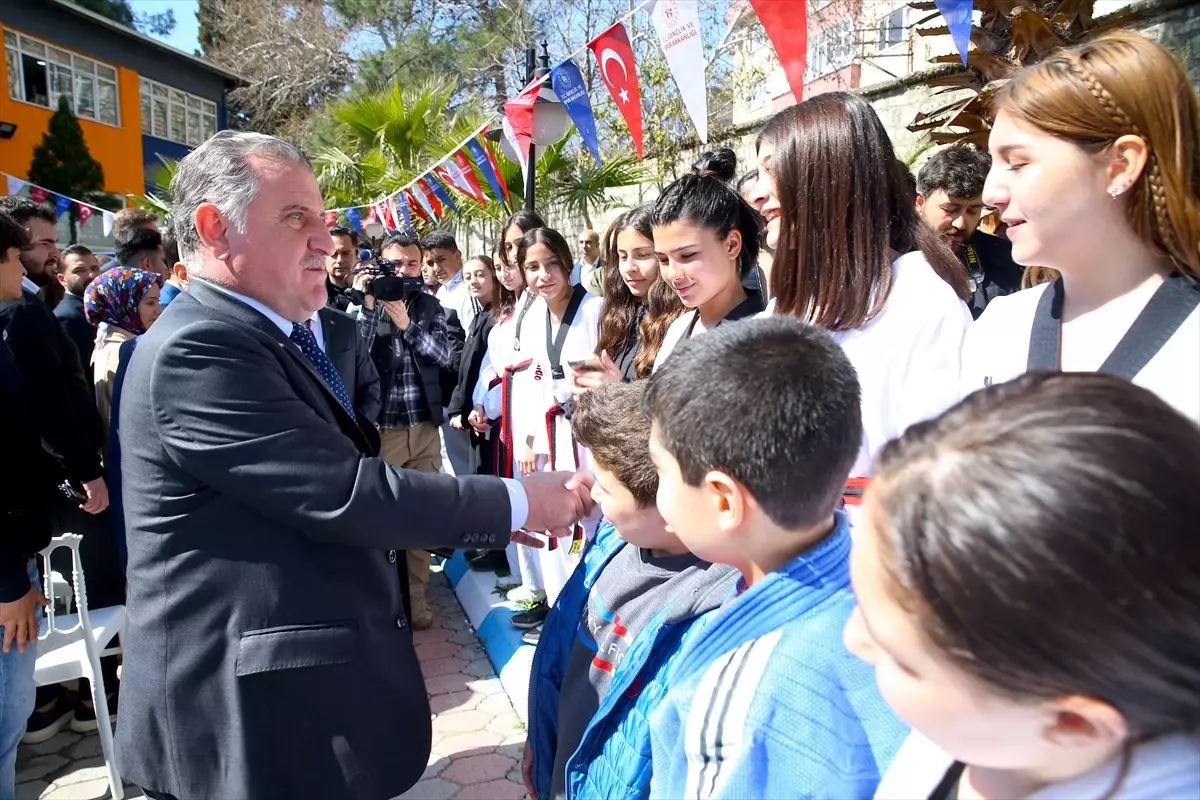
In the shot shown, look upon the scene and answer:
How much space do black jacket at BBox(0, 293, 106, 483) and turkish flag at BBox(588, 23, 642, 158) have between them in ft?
9.43

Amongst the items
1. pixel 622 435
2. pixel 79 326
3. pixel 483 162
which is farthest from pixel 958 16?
pixel 483 162

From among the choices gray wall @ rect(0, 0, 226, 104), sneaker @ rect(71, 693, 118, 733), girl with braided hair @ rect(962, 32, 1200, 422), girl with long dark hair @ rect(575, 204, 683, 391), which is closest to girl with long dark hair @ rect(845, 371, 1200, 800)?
girl with braided hair @ rect(962, 32, 1200, 422)

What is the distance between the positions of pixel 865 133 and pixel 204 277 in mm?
1456

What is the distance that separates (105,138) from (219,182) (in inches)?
1003

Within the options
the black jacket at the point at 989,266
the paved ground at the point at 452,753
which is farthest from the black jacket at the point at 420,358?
the black jacket at the point at 989,266

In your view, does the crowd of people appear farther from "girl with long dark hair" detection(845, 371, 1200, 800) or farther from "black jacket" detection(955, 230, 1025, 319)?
"black jacket" detection(955, 230, 1025, 319)

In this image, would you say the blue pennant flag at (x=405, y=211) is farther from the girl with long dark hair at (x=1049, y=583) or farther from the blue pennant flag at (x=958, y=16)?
the girl with long dark hair at (x=1049, y=583)

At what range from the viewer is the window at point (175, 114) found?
79.1 ft

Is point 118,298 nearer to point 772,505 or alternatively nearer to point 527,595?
point 527,595

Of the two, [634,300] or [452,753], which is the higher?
[634,300]

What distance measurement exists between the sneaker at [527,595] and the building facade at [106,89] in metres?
20.5

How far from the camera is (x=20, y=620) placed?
2.17m

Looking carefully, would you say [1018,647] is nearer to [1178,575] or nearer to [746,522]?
[1178,575]

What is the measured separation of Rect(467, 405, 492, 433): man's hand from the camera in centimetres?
431
